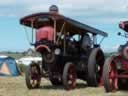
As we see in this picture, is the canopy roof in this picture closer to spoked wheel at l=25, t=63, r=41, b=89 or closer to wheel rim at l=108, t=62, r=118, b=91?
spoked wheel at l=25, t=63, r=41, b=89

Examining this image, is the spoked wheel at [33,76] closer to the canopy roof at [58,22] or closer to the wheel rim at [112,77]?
the canopy roof at [58,22]

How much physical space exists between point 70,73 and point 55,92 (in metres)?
1.15

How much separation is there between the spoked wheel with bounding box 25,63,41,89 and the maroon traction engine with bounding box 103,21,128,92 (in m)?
2.55

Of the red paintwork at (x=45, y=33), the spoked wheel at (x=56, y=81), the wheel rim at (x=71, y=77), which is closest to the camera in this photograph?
the red paintwork at (x=45, y=33)

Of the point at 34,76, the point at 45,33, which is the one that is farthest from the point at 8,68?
the point at 45,33

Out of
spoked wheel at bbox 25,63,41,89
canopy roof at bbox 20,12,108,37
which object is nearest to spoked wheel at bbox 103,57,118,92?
canopy roof at bbox 20,12,108,37

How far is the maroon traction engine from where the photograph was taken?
13930 millimetres

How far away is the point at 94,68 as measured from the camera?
53.0 feet

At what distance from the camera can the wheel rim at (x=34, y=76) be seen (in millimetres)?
15780

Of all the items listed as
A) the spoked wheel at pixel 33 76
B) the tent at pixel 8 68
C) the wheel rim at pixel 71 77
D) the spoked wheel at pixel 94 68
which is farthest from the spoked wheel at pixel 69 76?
the tent at pixel 8 68

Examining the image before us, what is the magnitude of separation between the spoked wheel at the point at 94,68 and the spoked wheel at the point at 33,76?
1.52 m

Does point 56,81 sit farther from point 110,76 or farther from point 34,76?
point 110,76

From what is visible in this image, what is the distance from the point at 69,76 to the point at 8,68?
9.32 meters

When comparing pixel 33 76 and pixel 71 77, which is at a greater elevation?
pixel 71 77
